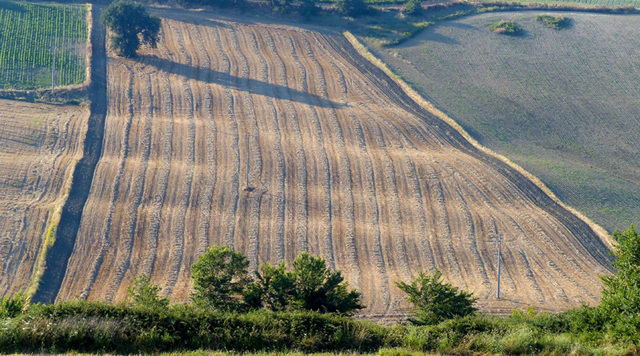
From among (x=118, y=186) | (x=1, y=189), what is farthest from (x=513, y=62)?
(x=1, y=189)

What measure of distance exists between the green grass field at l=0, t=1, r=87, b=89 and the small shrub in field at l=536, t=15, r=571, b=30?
5907cm

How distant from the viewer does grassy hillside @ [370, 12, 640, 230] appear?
2056 inches

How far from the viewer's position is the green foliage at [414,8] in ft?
257

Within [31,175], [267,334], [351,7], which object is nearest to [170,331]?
[267,334]

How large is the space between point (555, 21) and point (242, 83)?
45012 millimetres

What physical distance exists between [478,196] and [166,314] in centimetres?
3323

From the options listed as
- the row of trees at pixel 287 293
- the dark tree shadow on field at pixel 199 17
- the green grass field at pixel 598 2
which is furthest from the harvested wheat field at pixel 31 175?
the green grass field at pixel 598 2

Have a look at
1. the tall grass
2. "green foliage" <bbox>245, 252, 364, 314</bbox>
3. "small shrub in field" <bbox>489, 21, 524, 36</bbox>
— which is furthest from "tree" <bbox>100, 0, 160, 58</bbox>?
the tall grass

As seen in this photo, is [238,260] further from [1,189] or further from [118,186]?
[1,189]

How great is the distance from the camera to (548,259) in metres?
42.3

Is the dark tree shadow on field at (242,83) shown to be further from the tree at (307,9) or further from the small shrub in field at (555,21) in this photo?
the small shrub in field at (555,21)

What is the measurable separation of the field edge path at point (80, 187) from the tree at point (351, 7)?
30.7 meters

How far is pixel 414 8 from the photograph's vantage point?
7831 cm

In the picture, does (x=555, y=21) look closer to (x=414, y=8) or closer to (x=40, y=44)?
(x=414, y=8)
